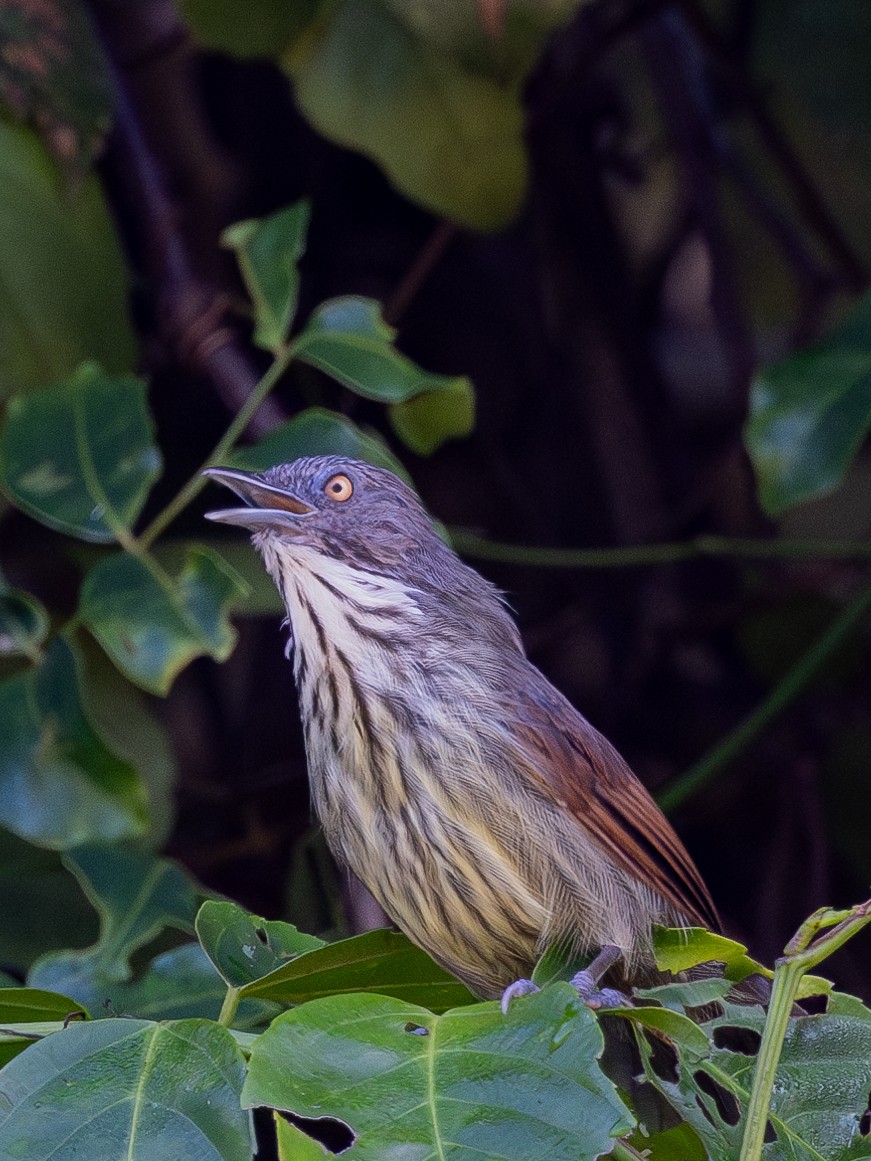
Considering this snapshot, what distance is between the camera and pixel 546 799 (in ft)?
7.84

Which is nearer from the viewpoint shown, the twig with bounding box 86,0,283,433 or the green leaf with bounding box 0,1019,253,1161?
the green leaf with bounding box 0,1019,253,1161

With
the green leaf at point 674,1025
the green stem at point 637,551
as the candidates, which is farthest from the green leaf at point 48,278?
the green leaf at point 674,1025

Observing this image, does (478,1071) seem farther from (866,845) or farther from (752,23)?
(752,23)

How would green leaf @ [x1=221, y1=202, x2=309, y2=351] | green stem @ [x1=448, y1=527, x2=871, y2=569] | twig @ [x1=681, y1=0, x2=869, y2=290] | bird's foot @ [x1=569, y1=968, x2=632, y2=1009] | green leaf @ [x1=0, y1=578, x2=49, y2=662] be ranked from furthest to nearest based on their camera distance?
twig @ [x1=681, y1=0, x2=869, y2=290], green stem @ [x1=448, y1=527, x2=871, y2=569], green leaf @ [x1=221, y1=202, x2=309, y2=351], green leaf @ [x1=0, y1=578, x2=49, y2=662], bird's foot @ [x1=569, y1=968, x2=632, y2=1009]

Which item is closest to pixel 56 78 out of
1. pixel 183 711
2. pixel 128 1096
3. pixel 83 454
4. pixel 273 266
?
pixel 273 266

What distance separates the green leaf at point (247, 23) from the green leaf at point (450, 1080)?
8.48ft

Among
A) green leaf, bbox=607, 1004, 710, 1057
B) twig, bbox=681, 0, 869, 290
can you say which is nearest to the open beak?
green leaf, bbox=607, 1004, 710, 1057

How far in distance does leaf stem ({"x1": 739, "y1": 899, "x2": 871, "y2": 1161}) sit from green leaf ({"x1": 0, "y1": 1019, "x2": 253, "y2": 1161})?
20.3 inches

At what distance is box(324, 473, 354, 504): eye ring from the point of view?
2783mm

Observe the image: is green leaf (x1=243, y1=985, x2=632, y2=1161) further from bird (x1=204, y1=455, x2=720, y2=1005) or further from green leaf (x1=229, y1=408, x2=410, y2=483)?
green leaf (x1=229, y1=408, x2=410, y2=483)

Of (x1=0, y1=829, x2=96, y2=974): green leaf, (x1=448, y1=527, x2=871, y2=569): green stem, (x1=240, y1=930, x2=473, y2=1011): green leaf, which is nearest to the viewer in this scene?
(x1=240, y1=930, x2=473, y2=1011): green leaf

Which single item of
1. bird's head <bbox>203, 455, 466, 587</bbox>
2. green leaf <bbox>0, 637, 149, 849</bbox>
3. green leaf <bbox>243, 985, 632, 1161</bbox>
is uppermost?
bird's head <bbox>203, 455, 466, 587</bbox>

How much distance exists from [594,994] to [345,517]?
3.56 ft

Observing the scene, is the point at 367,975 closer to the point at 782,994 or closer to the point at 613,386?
the point at 782,994
